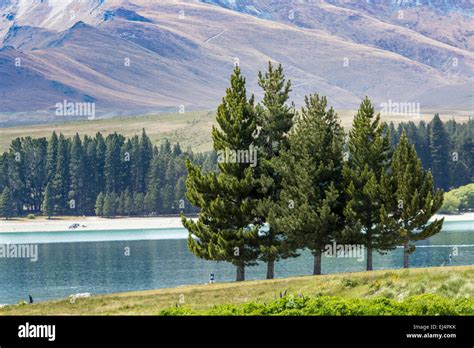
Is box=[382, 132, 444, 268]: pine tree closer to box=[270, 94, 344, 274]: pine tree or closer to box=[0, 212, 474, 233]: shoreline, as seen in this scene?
box=[270, 94, 344, 274]: pine tree

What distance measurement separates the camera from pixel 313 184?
6291 centimetres

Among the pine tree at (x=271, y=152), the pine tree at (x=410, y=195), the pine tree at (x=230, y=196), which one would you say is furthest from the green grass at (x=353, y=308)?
the pine tree at (x=230, y=196)

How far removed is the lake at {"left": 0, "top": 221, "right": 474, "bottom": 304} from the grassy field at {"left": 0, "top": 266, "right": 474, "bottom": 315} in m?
32.8

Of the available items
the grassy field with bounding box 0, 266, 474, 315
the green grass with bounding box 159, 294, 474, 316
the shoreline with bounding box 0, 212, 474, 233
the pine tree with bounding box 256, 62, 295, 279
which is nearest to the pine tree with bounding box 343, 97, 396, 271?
the pine tree with bounding box 256, 62, 295, 279

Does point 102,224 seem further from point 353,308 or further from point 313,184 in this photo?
point 353,308

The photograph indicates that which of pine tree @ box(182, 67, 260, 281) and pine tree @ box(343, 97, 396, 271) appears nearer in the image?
pine tree @ box(343, 97, 396, 271)

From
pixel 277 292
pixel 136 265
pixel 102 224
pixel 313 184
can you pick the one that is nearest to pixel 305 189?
pixel 313 184

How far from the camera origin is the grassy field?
4162 cm

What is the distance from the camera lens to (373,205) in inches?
2491

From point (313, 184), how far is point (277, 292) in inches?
644

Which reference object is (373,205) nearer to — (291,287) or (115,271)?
(291,287)

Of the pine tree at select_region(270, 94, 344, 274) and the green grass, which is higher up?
the pine tree at select_region(270, 94, 344, 274)

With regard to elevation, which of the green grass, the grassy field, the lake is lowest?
the lake
